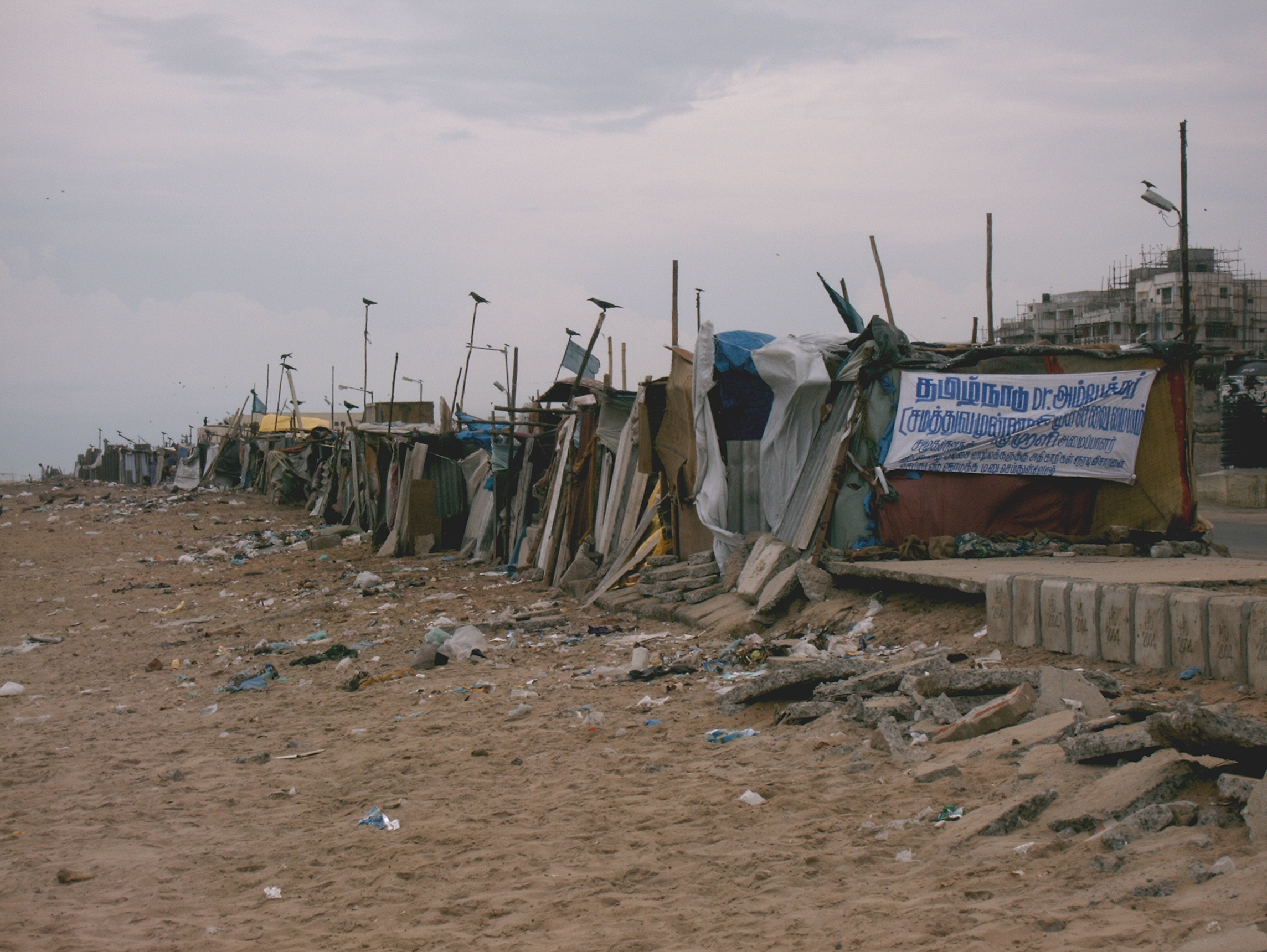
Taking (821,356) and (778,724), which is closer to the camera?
(778,724)

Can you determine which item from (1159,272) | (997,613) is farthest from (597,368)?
(1159,272)

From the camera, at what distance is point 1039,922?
2611 mm

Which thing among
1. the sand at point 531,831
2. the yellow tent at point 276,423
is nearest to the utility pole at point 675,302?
the sand at point 531,831

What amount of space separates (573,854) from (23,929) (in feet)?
5.90

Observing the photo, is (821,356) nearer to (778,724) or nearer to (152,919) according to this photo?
(778,724)

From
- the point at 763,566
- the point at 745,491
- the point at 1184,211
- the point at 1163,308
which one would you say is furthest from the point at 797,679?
the point at 1163,308

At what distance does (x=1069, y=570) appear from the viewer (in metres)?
6.75

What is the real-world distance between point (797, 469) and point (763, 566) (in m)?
1.03

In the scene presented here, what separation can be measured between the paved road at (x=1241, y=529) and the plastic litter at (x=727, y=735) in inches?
275

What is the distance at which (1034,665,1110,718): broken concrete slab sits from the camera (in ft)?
14.1

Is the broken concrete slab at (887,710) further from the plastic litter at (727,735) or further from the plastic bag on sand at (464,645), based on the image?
the plastic bag on sand at (464,645)

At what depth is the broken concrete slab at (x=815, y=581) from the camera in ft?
24.9

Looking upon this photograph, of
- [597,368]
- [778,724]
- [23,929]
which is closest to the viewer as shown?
[23,929]

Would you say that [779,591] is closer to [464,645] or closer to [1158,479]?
[464,645]
